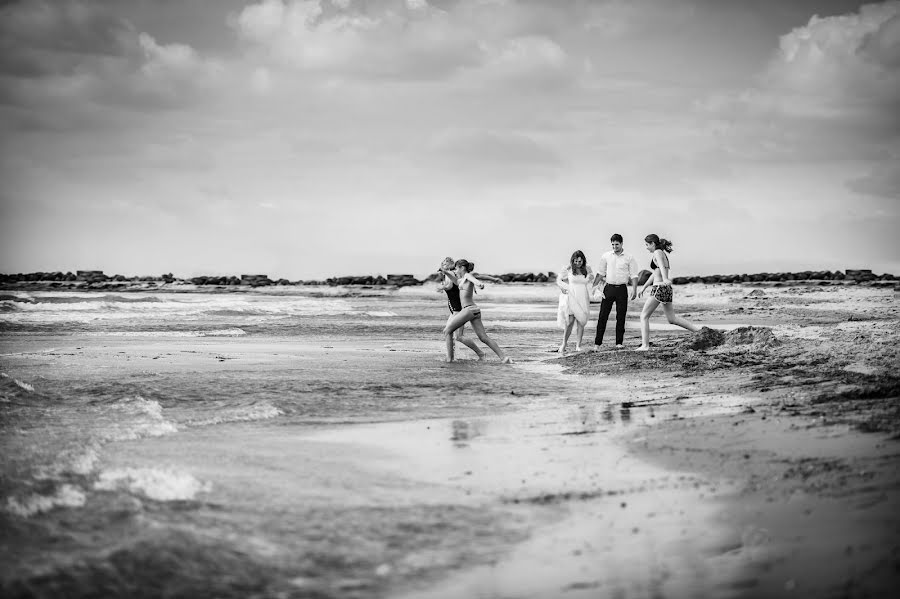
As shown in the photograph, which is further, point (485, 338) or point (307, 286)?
point (307, 286)

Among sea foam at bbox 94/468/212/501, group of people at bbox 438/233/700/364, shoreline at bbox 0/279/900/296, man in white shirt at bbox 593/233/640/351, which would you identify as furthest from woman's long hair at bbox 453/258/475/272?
shoreline at bbox 0/279/900/296

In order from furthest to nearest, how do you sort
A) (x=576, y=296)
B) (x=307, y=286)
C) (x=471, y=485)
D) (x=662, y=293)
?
(x=307, y=286) < (x=576, y=296) < (x=662, y=293) < (x=471, y=485)

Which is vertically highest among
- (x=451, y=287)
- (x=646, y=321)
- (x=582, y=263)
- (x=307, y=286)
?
(x=582, y=263)

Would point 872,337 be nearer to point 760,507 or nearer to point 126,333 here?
point 760,507

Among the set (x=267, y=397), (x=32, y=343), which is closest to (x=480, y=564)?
(x=267, y=397)

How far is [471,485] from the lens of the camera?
6.29 metres

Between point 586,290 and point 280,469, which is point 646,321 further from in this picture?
point 280,469

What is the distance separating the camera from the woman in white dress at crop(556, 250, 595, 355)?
53.3ft

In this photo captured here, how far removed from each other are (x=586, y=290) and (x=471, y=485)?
1056 cm

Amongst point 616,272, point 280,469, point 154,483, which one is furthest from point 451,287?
point 154,483

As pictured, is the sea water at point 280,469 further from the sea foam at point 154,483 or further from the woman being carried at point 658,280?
the woman being carried at point 658,280

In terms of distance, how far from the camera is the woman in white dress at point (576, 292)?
1623 centimetres

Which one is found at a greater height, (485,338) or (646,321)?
(646,321)

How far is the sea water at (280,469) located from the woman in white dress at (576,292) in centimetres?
171
